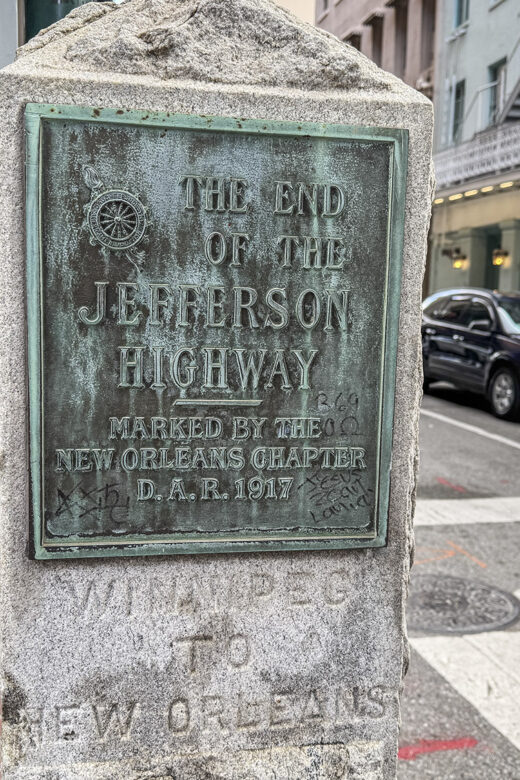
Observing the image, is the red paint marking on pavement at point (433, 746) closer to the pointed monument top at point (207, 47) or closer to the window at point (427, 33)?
the pointed monument top at point (207, 47)

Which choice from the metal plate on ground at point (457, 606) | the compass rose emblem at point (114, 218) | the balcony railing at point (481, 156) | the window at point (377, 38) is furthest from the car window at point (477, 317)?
the window at point (377, 38)

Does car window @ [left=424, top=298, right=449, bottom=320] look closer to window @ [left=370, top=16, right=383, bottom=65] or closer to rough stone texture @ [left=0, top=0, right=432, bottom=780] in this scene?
rough stone texture @ [left=0, top=0, right=432, bottom=780]

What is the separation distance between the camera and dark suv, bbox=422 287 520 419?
1088 centimetres

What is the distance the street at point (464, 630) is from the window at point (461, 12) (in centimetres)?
1885

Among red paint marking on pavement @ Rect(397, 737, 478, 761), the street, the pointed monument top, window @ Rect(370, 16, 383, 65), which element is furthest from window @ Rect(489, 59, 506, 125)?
the pointed monument top

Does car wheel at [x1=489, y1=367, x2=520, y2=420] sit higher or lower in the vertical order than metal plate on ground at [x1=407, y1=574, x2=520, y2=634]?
higher

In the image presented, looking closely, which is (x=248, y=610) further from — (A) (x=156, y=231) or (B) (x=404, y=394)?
(A) (x=156, y=231)

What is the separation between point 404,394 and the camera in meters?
2.38

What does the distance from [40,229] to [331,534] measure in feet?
3.97

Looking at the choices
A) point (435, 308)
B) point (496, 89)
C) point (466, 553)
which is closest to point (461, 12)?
point (496, 89)

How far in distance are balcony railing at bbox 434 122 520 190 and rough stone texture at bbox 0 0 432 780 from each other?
56.2ft

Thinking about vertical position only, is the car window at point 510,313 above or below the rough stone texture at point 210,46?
below

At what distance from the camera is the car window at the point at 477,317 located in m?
11.4

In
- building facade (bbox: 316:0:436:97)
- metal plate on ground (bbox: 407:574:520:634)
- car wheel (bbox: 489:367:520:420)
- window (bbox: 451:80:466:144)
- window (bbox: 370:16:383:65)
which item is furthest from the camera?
window (bbox: 370:16:383:65)
